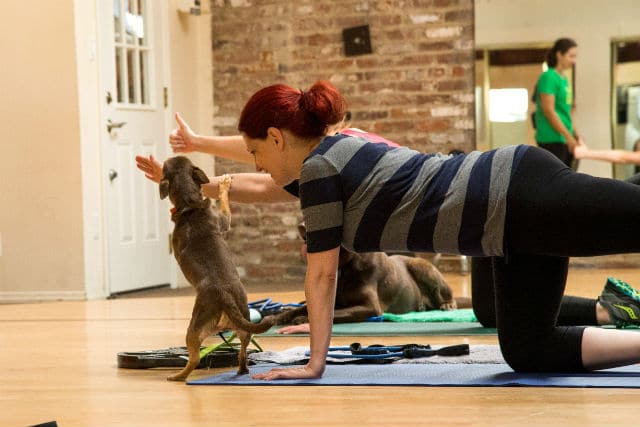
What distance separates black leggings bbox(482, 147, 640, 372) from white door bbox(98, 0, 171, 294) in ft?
16.1

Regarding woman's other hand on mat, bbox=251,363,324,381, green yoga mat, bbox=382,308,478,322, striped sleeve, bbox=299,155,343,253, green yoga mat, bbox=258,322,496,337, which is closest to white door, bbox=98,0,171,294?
green yoga mat, bbox=382,308,478,322

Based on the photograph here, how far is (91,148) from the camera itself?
24.5 feet

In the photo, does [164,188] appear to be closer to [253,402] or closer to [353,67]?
[253,402]

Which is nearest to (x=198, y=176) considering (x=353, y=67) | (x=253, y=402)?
(x=253, y=402)

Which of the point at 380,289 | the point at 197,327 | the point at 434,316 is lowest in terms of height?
the point at 434,316

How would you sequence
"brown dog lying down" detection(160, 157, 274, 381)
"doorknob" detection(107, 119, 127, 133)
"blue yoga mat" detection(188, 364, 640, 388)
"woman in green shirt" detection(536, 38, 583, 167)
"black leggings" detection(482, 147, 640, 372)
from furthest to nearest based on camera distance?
Answer: "woman in green shirt" detection(536, 38, 583, 167), "doorknob" detection(107, 119, 127, 133), "brown dog lying down" detection(160, 157, 274, 381), "blue yoga mat" detection(188, 364, 640, 388), "black leggings" detection(482, 147, 640, 372)

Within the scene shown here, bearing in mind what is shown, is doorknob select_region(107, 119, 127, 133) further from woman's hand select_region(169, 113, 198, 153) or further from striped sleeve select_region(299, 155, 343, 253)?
striped sleeve select_region(299, 155, 343, 253)

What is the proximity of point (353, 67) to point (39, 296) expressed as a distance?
2957 millimetres

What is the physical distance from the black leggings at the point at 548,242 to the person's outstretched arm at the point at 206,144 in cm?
126

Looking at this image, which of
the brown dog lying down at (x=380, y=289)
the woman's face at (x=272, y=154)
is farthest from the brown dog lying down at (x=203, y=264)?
the brown dog lying down at (x=380, y=289)

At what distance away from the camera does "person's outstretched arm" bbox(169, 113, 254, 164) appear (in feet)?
12.9

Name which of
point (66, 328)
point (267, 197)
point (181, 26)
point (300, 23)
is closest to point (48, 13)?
point (181, 26)

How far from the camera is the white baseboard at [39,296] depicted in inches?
292

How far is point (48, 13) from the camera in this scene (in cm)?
739
